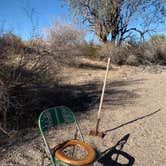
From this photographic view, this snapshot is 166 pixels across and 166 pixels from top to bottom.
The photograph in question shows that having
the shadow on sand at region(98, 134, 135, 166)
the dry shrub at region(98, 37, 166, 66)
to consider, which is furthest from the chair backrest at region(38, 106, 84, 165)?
the dry shrub at region(98, 37, 166, 66)

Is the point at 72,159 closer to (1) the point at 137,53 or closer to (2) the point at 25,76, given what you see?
(2) the point at 25,76

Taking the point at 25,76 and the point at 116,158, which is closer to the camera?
the point at 116,158

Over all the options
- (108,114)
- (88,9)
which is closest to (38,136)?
(108,114)

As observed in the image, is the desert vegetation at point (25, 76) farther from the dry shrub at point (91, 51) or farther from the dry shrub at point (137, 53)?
the dry shrub at point (91, 51)

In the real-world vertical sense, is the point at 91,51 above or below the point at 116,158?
above

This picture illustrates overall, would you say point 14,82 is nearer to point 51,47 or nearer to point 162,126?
point 51,47

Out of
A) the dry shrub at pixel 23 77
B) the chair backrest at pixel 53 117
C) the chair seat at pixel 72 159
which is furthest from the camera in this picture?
the dry shrub at pixel 23 77

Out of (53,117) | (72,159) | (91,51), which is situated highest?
(91,51)

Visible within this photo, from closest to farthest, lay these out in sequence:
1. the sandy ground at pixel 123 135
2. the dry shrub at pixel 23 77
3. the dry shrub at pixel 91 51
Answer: the sandy ground at pixel 123 135, the dry shrub at pixel 23 77, the dry shrub at pixel 91 51

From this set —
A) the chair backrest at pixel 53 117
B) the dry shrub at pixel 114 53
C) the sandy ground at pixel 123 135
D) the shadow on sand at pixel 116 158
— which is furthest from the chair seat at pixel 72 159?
the dry shrub at pixel 114 53

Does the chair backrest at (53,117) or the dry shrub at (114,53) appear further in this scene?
the dry shrub at (114,53)

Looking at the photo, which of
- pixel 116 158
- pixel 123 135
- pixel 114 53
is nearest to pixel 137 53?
pixel 114 53

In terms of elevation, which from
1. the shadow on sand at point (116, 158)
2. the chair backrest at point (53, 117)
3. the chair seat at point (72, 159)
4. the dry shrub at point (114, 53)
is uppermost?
the dry shrub at point (114, 53)

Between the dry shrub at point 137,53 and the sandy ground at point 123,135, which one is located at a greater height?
the dry shrub at point 137,53
